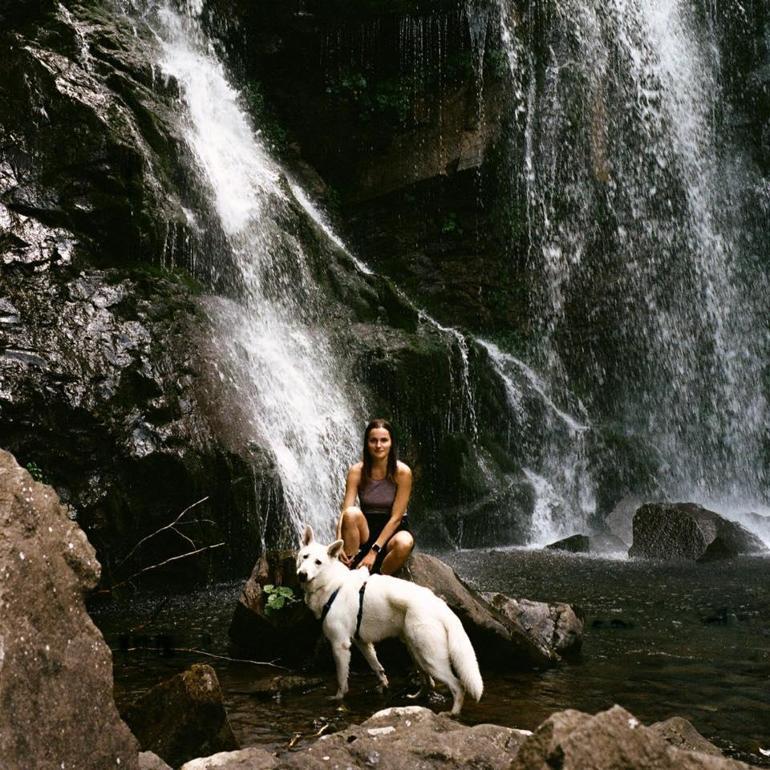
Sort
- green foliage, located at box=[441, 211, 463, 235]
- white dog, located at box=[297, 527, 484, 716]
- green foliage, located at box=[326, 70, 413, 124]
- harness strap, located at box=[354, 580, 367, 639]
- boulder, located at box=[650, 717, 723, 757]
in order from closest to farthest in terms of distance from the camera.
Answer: boulder, located at box=[650, 717, 723, 757], white dog, located at box=[297, 527, 484, 716], harness strap, located at box=[354, 580, 367, 639], green foliage, located at box=[326, 70, 413, 124], green foliage, located at box=[441, 211, 463, 235]

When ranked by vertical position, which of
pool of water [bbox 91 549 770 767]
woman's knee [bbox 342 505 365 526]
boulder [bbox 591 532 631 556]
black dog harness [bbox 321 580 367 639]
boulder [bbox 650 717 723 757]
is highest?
woman's knee [bbox 342 505 365 526]

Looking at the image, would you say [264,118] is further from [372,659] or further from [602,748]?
[602,748]

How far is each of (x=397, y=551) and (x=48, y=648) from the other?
331 cm

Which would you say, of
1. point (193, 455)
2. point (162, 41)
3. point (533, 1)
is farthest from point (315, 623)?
point (533, 1)

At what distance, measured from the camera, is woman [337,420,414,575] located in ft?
18.3

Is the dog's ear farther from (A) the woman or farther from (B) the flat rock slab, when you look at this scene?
(B) the flat rock slab

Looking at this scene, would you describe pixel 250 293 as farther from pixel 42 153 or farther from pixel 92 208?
pixel 42 153

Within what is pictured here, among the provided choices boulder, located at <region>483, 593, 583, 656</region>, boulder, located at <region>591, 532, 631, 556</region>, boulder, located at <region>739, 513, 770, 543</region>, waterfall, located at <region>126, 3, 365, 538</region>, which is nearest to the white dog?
boulder, located at <region>483, 593, 583, 656</region>

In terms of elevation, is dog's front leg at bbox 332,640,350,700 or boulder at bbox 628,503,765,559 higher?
dog's front leg at bbox 332,640,350,700

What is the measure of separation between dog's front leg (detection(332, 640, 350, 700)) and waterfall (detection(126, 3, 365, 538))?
534 cm

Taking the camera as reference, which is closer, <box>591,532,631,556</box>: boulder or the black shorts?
the black shorts

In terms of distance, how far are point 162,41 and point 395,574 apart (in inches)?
540

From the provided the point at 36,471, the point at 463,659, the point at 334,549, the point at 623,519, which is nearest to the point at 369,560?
the point at 334,549

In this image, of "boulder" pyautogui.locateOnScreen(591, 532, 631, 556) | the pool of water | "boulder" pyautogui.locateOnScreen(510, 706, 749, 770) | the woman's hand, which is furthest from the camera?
"boulder" pyautogui.locateOnScreen(591, 532, 631, 556)
